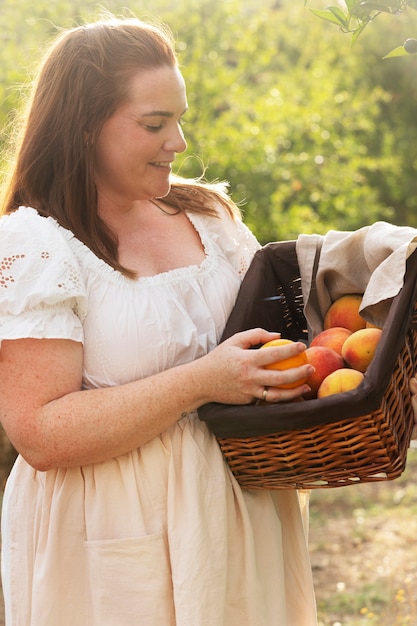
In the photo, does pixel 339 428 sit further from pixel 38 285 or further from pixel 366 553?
pixel 366 553

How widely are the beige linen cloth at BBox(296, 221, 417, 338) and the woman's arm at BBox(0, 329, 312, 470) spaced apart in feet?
0.89

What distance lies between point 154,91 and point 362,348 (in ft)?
2.34

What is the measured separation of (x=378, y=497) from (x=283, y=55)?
7326 mm

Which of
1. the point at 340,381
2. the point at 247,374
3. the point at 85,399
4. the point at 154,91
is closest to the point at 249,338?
the point at 247,374

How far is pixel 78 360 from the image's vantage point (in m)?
1.91

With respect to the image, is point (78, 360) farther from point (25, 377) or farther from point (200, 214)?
point (200, 214)

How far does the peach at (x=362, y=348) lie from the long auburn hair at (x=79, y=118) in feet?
1.63

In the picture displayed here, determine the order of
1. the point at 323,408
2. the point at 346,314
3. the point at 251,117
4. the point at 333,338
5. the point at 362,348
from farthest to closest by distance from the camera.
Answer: the point at 251,117 → the point at 346,314 → the point at 333,338 → the point at 362,348 → the point at 323,408

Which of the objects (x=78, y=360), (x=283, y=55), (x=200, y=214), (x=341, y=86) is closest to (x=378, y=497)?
(x=200, y=214)

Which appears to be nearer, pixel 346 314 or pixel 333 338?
pixel 333 338

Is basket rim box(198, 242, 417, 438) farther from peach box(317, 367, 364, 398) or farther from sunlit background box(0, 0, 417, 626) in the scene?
sunlit background box(0, 0, 417, 626)

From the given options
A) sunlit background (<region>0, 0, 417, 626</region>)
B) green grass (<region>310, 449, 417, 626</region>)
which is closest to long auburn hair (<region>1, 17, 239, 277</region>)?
sunlit background (<region>0, 0, 417, 626</region>)

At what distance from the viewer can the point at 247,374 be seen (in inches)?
71.1

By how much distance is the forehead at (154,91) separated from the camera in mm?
2037
